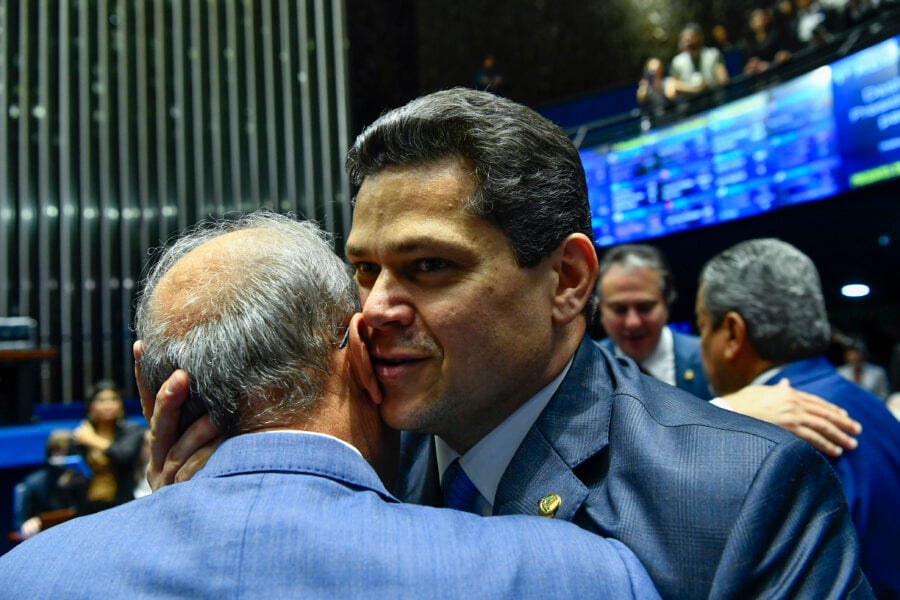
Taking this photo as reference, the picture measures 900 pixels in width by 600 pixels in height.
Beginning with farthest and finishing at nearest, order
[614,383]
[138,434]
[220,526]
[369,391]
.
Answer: [138,434], [614,383], [369,391], [220,526]

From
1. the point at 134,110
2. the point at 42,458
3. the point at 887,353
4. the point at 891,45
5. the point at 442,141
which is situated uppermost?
the point at 134,110

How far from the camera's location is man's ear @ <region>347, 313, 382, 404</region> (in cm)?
113

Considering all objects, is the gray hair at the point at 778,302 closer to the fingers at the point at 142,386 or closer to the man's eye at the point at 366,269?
the man's eye at the point at 366,269

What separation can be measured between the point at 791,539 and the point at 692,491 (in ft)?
0.41

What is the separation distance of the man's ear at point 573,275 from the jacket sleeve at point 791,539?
369 millimetres

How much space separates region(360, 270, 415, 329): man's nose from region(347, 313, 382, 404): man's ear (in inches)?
1.0

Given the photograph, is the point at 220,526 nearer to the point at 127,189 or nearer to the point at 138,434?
A: the point at 138,434

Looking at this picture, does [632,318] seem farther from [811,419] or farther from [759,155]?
[759,155]

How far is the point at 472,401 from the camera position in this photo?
4.01 ft

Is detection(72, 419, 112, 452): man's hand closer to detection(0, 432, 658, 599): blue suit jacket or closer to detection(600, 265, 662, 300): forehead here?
detection(600, 265, 662, 300): forehead

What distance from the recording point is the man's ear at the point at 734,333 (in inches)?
78.0

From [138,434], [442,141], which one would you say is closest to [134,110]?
[138,434]

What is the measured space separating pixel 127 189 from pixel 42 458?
241 inches

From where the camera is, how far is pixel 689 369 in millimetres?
3143
